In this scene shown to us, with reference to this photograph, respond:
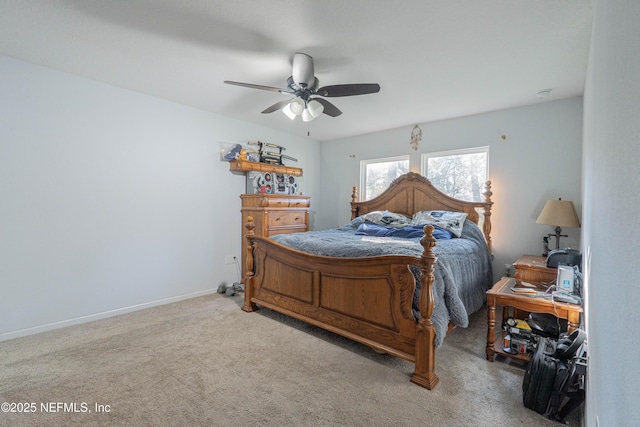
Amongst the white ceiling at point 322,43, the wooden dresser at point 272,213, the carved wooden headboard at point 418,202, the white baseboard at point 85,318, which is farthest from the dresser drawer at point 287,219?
the white ceiling at point 322,43

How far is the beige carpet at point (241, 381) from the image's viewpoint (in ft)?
5.05

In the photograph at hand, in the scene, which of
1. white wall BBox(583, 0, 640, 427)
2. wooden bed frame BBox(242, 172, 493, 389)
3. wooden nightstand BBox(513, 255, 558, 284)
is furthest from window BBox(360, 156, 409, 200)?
white wall BBox(583, 0, 640, 427)

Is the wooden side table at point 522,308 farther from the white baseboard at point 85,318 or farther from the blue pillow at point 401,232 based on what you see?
the white baseboard at point 85,318

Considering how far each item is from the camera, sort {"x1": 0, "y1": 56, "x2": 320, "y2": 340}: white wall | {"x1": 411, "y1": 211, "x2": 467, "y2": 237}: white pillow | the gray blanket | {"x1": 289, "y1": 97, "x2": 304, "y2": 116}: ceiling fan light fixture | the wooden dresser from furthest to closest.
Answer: the wooden dresser < {"x1": 411, "y1": 211, "x2": 467, "y2": 237}: white pillow < {"x1": 0, "y1": 56, "x2": 320, "y2": 340}: white wall < {"x1": 289, "y1": 97, "x2": 304, "y2": 116}: ceiling fan light fixture < the gray blanket

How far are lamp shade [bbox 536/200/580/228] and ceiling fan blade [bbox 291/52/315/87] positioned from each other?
2.65 meters

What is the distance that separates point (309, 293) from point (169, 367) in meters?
1.17

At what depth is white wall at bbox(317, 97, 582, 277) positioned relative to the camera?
9.95ft

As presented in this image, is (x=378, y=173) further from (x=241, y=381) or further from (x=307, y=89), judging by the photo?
(x=241, y=381)

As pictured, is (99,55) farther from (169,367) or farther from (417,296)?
(417,296)

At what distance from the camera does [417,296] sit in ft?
6.22

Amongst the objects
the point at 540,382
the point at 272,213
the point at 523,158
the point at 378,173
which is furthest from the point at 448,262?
the point at 378,173

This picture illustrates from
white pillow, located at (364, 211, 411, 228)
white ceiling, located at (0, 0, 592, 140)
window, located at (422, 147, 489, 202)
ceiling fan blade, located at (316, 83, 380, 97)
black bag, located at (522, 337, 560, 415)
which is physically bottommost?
black bag, located at (522, 337, 560, 415)

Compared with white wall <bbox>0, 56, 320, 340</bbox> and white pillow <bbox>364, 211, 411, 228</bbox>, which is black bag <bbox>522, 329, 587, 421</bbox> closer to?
white pillow <bbox>364, 211, 411, 228</bbox>

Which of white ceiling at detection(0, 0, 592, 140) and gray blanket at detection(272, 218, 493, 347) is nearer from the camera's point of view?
white ceiling at detection(0, 0, 592, 140)
